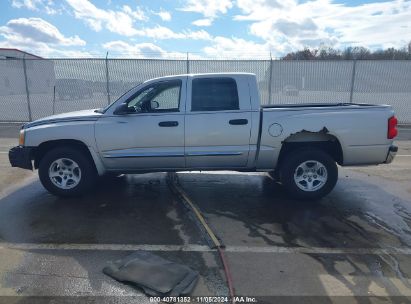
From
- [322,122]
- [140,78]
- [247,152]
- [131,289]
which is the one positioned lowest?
[131,289]

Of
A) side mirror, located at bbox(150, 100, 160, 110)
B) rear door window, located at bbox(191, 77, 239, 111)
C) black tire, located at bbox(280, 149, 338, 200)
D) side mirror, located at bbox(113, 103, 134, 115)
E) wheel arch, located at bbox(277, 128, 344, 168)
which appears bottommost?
black tire, located at bbox(280, 149, 338, 200)

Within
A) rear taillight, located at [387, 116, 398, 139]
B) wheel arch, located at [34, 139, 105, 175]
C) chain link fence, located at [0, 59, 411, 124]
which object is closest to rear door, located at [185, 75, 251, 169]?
wheel arch, located at [34, 139, 105, 175]

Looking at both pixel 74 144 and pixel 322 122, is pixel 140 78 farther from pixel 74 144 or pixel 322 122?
pixel 322 122

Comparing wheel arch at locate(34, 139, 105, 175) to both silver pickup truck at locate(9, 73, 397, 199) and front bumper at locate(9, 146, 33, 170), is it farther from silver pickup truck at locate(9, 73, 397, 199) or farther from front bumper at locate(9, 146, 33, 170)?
front bumper at locate(9, 146, 33, 170)

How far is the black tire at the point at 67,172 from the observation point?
5406 millimetres

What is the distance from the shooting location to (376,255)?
149 inches

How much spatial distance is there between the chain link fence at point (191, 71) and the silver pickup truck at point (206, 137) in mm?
8826

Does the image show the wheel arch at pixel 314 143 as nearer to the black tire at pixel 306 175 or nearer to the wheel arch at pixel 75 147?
the black tire at pixel 306 175

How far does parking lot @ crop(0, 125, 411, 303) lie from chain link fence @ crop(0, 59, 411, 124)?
26.9 ft

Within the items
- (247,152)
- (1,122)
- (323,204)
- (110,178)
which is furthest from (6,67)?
(323,204)

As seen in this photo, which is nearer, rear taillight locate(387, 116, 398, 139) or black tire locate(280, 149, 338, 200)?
rear taillight locate(387, 116, 398, 139)

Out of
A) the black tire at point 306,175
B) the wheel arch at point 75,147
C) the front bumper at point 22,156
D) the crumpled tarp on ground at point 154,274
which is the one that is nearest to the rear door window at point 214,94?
the black tire at point 306,175

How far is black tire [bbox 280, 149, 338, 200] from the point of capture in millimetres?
5383

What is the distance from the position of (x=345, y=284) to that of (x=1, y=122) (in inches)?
609
